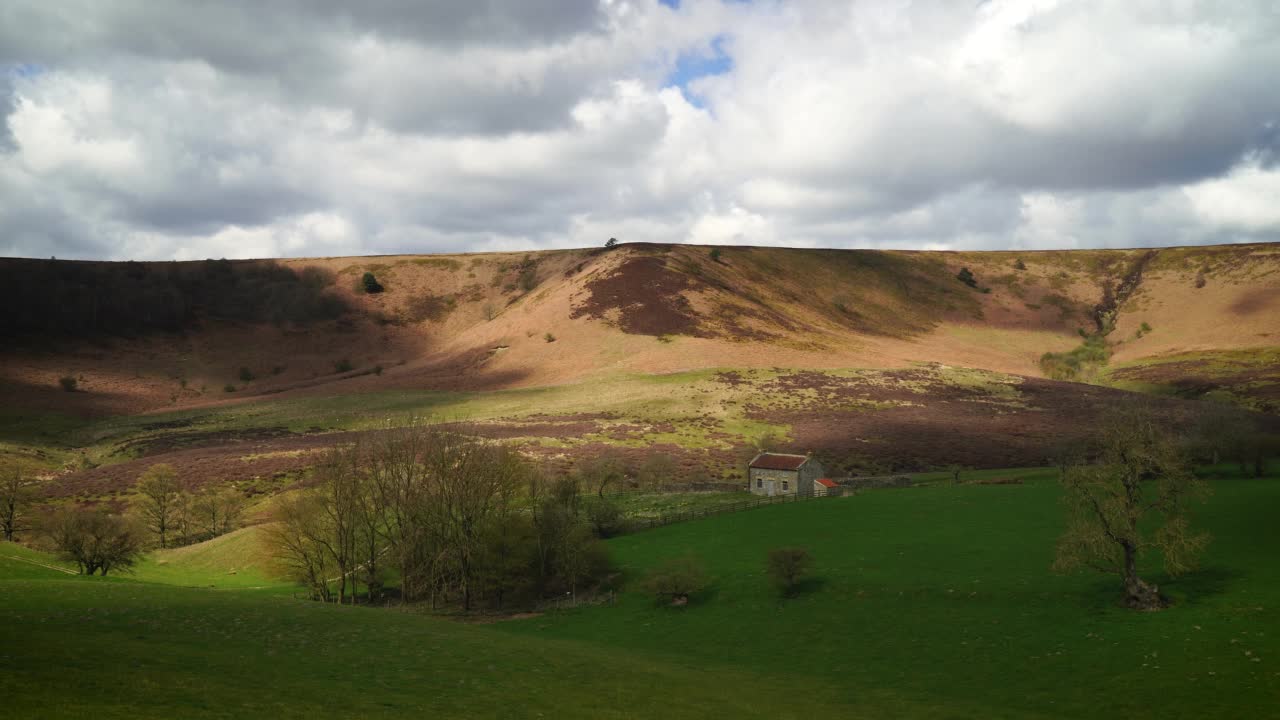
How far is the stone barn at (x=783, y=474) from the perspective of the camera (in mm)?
70000

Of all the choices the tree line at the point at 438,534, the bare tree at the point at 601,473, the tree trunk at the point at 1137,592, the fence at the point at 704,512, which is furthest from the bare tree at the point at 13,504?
the tree trunk at the point at 1137,592

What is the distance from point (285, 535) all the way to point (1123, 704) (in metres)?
52.0

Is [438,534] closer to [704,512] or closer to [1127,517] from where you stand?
[704,512]

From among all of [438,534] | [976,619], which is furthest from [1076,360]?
[438,534]

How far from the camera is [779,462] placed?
71.6 metres

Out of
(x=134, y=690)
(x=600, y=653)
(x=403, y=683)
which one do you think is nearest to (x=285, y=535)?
(x=600, y=653)

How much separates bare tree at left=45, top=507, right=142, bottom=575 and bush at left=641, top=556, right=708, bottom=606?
38.9 m

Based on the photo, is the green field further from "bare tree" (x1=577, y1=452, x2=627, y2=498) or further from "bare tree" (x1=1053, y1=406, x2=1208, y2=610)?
"bare tree" (x1=577, y1=452, x2=627, y2=498)

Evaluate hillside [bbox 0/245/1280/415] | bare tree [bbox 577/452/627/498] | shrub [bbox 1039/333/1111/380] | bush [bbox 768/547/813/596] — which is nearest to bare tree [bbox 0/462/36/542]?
bare tree [bbox 577/452/627/498]

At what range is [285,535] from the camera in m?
56.2

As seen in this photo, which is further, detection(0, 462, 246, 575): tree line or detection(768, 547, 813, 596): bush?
detection(0, 462, 246, 575): tree line

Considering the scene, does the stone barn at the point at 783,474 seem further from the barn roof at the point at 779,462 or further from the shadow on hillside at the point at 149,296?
the shadow on hillside at the point at 149,296

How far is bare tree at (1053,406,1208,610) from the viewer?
35.4 meters

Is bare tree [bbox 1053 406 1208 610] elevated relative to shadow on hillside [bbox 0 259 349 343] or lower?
lower
